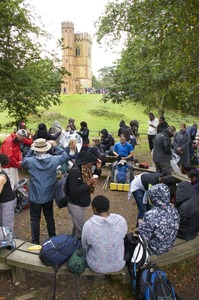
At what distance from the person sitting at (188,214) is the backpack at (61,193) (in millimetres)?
1674

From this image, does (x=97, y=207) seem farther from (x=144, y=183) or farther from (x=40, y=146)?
(x=144, y=183)

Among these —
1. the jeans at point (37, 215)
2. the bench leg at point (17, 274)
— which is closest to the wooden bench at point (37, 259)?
the bench leg at point (17, 274)

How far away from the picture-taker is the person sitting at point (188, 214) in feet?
13.5

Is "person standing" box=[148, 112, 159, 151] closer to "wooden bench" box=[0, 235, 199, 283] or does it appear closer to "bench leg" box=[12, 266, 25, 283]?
"wooden bench" box=[0, 235, 199, 283]

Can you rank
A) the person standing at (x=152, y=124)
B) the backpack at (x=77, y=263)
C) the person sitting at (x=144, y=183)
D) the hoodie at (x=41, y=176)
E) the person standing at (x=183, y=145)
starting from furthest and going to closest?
1. the person standing at (x=152, y=124)
2. the person standing at (x=183, y=145)
3. the person sitting at (x=144, y=183)
4. the hoodie at (x=41, y=176)
5. the backpack at (x=77, y=263)

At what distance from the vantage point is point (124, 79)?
45.2 ft

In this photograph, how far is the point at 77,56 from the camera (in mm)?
87812

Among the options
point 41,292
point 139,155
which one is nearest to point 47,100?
point 139,155

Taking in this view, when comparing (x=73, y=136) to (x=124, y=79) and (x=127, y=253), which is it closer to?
(x=127, y=253)

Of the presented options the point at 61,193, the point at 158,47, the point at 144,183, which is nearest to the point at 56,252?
the point at 61,193

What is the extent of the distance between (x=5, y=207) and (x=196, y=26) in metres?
5.88

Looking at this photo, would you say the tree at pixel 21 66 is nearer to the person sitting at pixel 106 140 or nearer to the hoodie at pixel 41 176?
the person sitting at pixel 106 140

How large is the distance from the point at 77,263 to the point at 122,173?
4.47m

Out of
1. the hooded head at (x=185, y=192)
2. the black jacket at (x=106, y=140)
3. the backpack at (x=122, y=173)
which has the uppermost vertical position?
the hooded head at (x=185, y=192)
